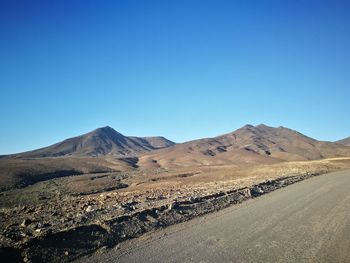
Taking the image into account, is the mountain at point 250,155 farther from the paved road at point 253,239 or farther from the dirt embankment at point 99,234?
the paved road at point 253,239

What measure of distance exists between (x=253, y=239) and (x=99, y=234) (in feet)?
17.6

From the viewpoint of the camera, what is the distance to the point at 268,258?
31.1 feet

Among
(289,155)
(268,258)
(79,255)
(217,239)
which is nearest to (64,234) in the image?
(79,255)

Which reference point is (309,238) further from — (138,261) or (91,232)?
(91,232)

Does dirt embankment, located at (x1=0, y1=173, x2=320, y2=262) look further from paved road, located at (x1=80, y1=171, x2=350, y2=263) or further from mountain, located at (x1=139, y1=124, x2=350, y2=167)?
mountain, located at (x1=139, y1=124, x2=350, y2=167)

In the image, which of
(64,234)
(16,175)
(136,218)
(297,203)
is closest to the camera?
(64,234)

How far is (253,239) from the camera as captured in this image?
11414mm

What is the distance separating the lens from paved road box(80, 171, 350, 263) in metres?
9.77

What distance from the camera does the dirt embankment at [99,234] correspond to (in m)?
10.7

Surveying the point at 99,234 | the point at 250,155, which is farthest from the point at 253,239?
the point at 250,155

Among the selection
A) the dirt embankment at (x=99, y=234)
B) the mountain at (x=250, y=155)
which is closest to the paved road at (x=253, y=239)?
the dirt embankment at (x=99, y=234)

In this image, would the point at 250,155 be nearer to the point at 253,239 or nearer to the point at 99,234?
the point at 99,234

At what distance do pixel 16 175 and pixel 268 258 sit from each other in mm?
72152

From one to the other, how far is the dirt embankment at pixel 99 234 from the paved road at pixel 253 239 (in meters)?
0.83
